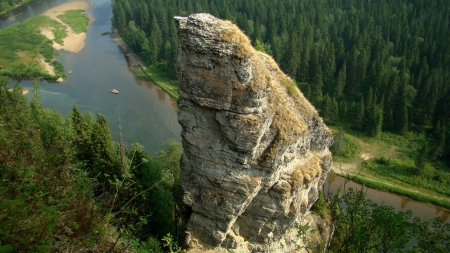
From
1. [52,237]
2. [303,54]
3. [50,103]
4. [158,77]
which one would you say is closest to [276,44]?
[303,54]

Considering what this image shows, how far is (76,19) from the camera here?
9200 cm

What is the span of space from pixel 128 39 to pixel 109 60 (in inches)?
373

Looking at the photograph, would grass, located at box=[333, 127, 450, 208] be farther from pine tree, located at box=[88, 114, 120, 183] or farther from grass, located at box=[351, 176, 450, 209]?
pine tree, located at box=[88, 114, 120, 183]

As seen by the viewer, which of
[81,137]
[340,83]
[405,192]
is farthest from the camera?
[340,83]

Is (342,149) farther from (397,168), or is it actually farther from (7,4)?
(7,4)

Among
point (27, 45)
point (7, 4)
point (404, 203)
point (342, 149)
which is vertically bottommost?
point (404, 203)

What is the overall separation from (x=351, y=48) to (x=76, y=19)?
69.3m

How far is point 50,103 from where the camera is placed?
53688 millimetres

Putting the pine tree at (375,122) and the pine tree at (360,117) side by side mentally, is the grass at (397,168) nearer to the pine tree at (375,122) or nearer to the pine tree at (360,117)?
the pine tree at (375,122)

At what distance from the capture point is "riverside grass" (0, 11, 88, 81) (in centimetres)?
6286

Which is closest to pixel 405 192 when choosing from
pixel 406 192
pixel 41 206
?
pixel 406 192

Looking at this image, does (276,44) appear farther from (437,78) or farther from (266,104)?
(266,104)

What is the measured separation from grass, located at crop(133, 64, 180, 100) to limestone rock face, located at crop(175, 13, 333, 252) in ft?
133

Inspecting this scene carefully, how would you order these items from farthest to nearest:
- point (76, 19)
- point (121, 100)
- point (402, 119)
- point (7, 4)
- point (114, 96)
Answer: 1. point (7, 4)
2. point (76, 19)
3. point (114, 96)
4. point (121, 100)
5. point (402, 119)
